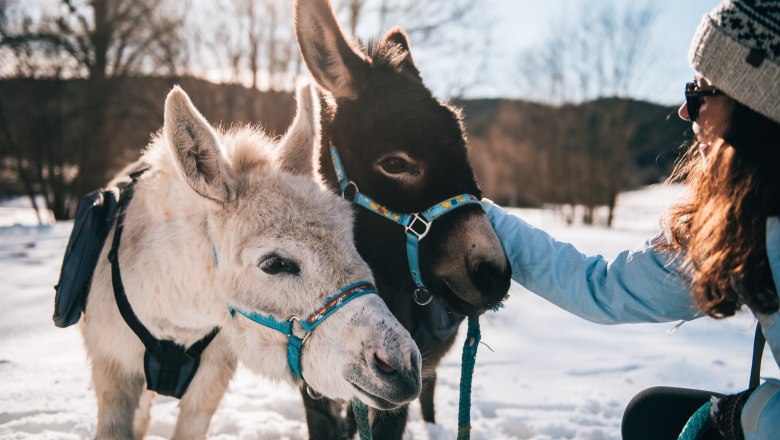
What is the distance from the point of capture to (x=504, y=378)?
4.12 meters

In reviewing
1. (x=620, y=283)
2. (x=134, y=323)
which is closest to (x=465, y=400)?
(x=620, y=283)

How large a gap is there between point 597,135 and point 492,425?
895 inches

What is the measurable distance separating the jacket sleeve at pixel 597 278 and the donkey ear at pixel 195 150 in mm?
1186

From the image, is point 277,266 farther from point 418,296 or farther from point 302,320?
point 418,296

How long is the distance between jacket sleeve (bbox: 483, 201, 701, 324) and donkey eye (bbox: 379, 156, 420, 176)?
1.45 feet

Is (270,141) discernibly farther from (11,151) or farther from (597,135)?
(597,135)

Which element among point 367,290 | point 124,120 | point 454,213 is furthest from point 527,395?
point 124,120

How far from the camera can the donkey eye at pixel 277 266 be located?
1.60 meters

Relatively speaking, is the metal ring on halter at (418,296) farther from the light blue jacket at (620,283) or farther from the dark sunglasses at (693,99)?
the dark sunglasses at (693,99)

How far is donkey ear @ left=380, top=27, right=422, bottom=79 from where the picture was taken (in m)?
2.26

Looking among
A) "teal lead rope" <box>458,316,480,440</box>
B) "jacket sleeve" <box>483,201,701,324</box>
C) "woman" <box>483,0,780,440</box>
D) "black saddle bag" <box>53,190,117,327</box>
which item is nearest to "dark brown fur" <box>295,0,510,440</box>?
"teal lead rope" <box>458,316,480,440</box>

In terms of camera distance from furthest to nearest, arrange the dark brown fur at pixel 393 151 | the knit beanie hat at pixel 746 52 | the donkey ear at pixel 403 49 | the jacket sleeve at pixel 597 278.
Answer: the donkey ear at pixel 403 49
the dark brown fur at pixel 393 151
the jacket sleeve at pixel 597 278
the knit beanie hat at pixel 746 52

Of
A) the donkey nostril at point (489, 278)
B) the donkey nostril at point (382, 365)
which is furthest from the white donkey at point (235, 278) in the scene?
the donkey nostril at point (489, 278)

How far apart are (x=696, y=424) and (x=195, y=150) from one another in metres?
1.92
